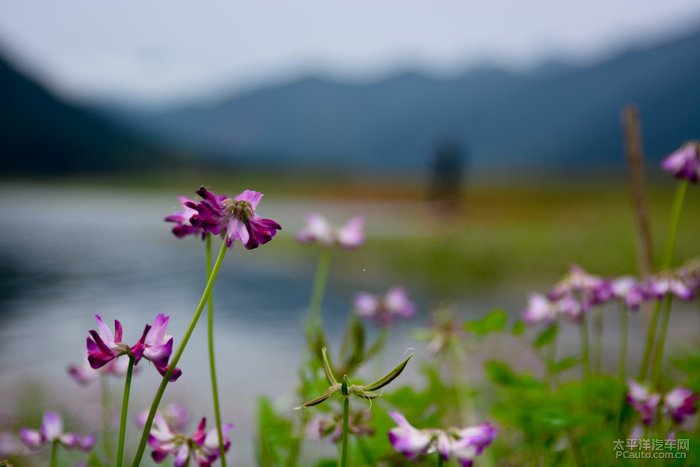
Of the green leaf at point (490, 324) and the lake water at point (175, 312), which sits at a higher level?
→ the lake water at point (175, 312)

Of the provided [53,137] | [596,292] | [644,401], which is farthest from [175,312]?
[53,137]

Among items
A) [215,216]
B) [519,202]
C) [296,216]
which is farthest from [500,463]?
[519,202]

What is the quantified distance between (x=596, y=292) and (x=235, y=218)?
94cm

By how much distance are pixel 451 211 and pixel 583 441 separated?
94.5 feet

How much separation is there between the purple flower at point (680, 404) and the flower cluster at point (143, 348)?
0.89 meters

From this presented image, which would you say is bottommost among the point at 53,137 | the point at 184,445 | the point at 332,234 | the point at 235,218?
the point at 184,445

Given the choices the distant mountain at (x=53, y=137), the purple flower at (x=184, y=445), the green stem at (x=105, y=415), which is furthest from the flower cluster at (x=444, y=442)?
the distant mountain at (x=53, y=137)

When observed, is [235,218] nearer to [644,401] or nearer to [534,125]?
[644,401]

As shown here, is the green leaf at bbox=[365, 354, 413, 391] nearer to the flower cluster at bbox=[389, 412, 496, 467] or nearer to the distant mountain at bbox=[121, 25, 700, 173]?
the flower cluster at bbox=[389, 412, 496, 467]

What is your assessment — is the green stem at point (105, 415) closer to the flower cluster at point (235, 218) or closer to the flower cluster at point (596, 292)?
the flower cluster at point (235, 218)

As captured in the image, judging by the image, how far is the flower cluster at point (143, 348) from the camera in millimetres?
615

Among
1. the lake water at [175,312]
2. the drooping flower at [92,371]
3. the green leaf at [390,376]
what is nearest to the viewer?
the green leaf at [390,376]

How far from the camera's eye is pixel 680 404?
1.12 metres

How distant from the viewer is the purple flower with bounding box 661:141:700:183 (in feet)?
3.82
